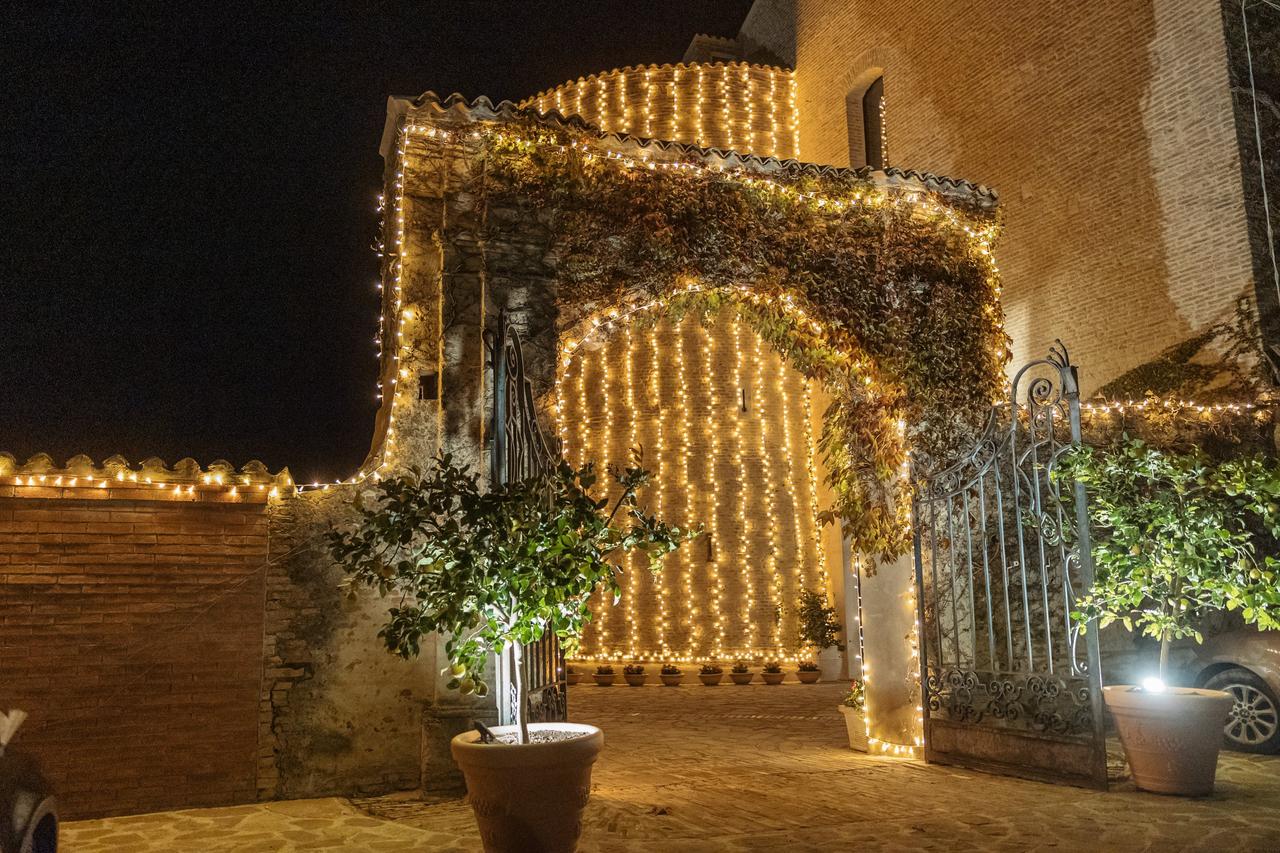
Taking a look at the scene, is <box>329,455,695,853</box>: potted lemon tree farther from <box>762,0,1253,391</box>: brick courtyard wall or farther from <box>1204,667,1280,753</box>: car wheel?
<box>762,0,1253,391</box>: brick courtyard wall

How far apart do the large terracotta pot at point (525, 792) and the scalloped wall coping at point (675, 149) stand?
15.3 ft

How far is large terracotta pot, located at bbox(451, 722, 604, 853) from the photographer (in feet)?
14.8

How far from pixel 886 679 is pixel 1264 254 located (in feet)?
20.8

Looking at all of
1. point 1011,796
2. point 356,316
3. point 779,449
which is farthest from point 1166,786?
point 356,316

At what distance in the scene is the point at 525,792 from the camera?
4.54m

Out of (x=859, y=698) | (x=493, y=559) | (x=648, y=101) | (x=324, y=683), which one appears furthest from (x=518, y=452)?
(x=648, y=101)

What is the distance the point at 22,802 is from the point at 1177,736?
6.27m

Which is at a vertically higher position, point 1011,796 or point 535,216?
point 535,216

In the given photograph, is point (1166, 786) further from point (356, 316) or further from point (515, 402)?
point (356, 316)

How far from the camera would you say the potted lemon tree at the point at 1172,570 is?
5.97 metres

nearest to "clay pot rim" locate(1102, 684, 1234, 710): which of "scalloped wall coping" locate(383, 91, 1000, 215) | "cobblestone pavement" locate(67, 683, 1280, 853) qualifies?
"cobblestone pavement" locate(67, 683, 1280, 853)

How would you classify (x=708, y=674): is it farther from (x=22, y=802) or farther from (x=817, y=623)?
(x=22, y=802)

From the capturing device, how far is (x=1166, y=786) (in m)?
6.07

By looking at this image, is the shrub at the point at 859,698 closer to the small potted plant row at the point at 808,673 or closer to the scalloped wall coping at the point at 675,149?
the scalloped wall coping at the point at 675,149
